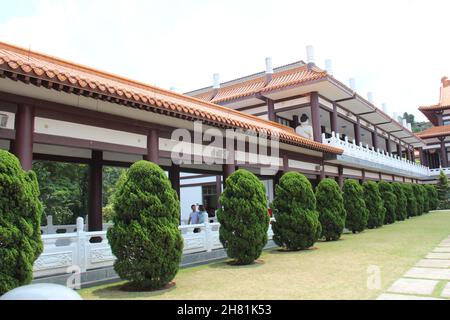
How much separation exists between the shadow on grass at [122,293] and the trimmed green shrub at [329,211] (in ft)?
23.2

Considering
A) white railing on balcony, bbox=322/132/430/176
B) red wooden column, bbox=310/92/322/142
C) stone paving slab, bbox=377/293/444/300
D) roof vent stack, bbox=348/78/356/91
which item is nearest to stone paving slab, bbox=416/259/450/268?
stone paving slab, bbox=377/293/444/300

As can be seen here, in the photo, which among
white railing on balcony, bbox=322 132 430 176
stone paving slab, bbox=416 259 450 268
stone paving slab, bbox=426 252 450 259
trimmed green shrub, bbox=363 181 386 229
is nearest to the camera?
stone paving slab, bbox=416 259 450 268

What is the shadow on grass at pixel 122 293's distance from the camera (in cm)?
→ 571

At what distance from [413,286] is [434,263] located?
88.3 inches

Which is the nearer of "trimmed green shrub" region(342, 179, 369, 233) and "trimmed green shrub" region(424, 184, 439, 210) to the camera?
"trimmed green shrub" region(342, 179, 369, 233)

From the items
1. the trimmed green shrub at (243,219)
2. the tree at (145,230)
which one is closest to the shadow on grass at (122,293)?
the tree at (145,230)

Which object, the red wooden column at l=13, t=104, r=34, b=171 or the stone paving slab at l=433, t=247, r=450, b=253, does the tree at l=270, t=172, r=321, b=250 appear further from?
the red wooden column at l=13, t=104, r=34, b=171

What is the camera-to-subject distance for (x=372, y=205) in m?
16.0

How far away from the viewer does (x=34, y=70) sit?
547 cm

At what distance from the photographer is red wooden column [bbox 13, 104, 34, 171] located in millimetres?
6336

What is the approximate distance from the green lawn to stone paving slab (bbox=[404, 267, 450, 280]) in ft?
0.59

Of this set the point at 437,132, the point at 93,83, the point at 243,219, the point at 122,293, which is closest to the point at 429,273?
the point at 243,219
